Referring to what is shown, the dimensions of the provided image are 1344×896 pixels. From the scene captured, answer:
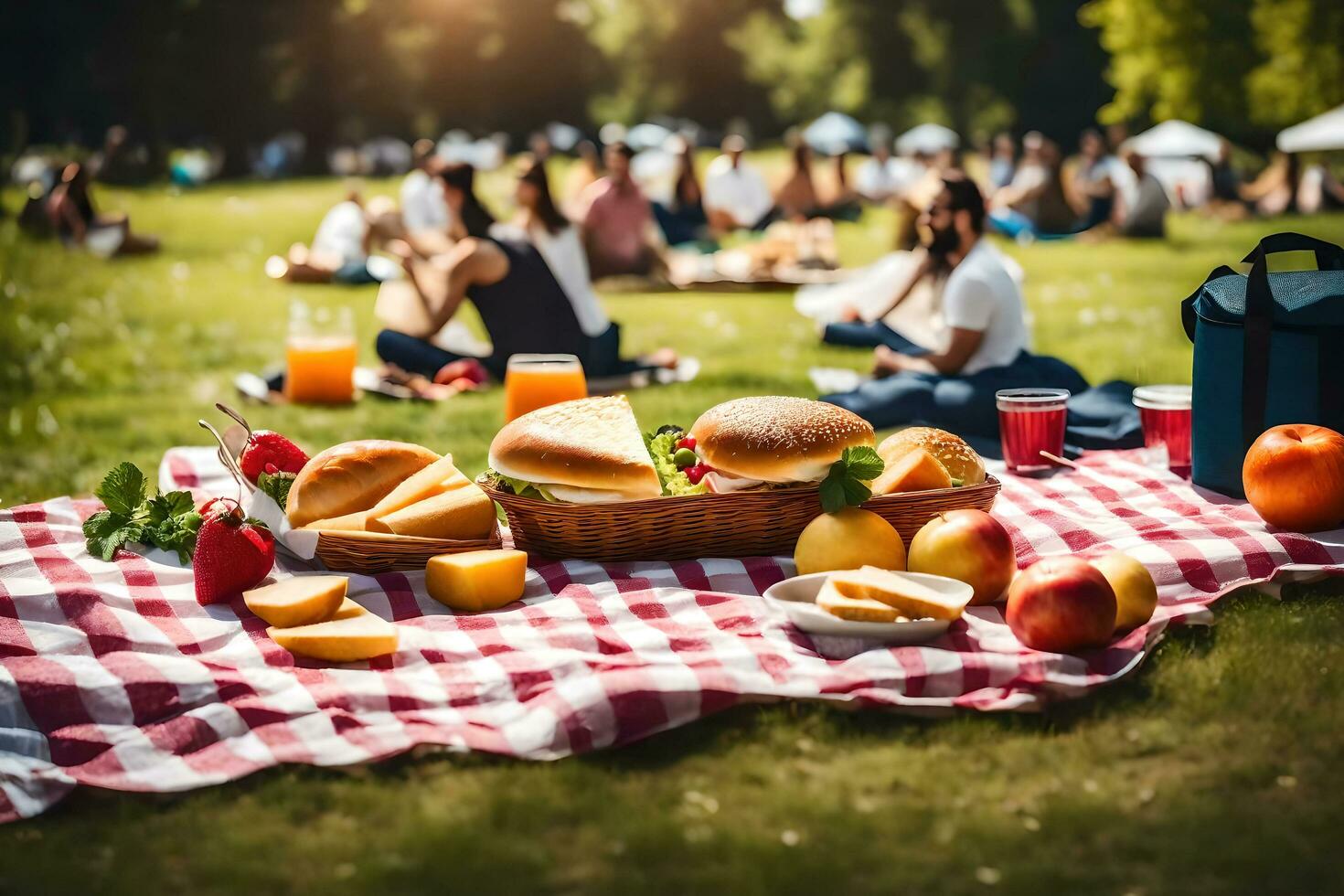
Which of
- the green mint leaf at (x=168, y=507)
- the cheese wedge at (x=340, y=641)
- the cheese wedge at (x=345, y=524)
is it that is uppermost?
the green mint leaf at (x=168, y=507)

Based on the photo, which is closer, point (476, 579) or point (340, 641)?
point (340, 641)

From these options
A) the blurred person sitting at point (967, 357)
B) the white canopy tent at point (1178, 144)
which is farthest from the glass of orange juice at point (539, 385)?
the white canopy tent at point (1178, 144)

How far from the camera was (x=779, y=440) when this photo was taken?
11.3 ft

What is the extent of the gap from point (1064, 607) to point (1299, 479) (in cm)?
110

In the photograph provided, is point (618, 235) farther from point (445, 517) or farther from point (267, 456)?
point (445, 517)

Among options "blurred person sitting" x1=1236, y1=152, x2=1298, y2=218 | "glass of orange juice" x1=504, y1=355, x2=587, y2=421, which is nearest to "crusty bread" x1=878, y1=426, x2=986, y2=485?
"glass of orange juice" x1=504, y1=355, x2=587, y2=421

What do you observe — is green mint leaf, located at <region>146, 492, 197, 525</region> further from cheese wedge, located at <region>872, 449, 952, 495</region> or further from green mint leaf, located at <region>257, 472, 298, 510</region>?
cheese wedge, located at <region>872, 449, 952, 495</region>

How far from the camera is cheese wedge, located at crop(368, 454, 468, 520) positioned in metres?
3.54

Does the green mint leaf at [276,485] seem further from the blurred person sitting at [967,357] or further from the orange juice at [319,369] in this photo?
the orange juice at [319,369]

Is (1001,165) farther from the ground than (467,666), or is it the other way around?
Answer: (1001,165)

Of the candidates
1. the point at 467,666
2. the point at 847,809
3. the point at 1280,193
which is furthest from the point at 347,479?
the point at 1280,193

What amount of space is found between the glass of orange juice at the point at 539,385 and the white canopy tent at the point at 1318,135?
1936cm

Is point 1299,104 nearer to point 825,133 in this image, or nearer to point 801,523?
point 825,133

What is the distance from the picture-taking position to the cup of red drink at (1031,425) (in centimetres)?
466
